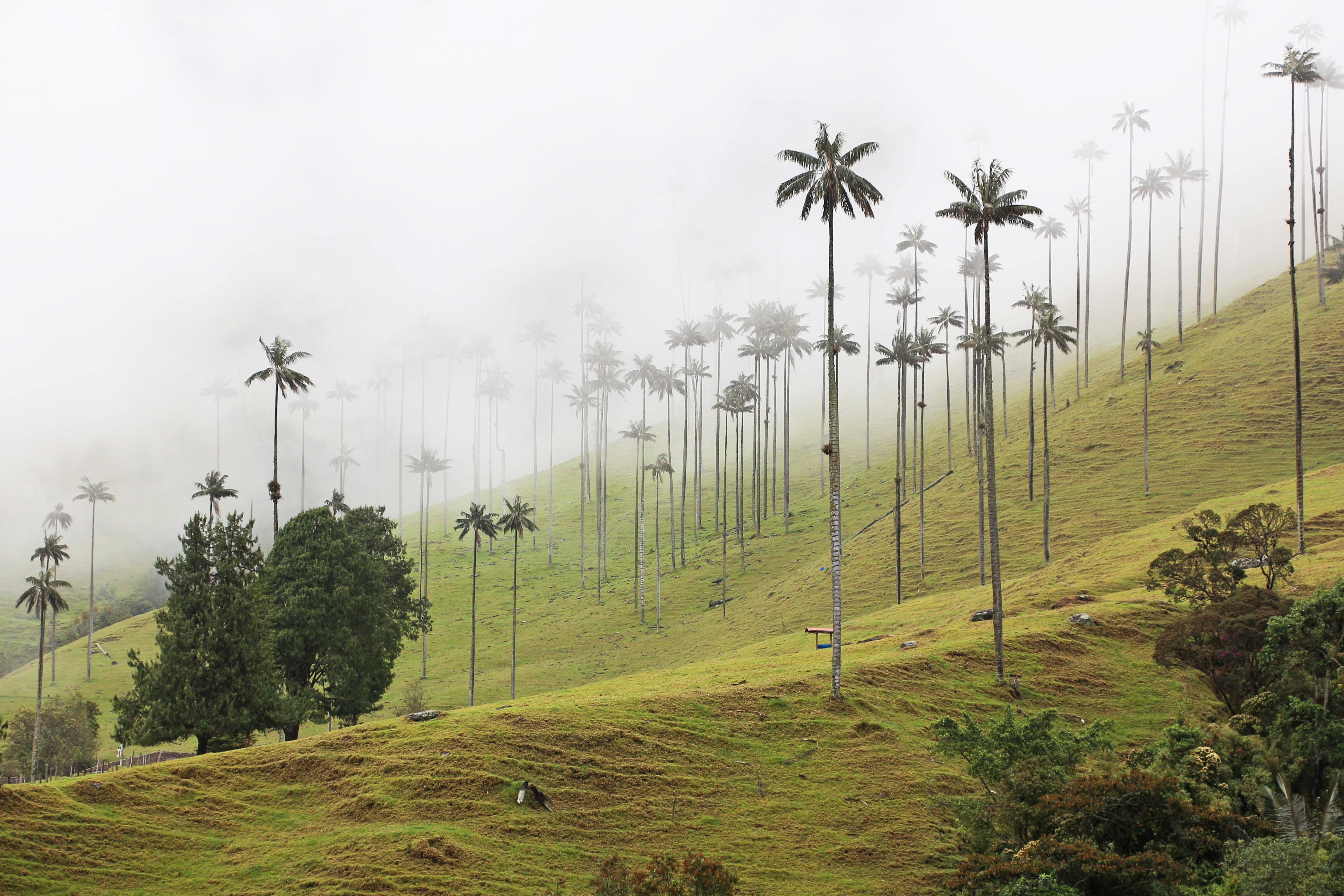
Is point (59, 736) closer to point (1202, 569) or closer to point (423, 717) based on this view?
point (423, 717)

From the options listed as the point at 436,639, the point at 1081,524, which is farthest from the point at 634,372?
the point at 1081,524

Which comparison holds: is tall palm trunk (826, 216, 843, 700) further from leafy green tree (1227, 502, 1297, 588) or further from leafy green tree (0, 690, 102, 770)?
leafy green tree (0, 690, 102, 770)

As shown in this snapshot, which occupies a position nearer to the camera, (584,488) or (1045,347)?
(1045,347)

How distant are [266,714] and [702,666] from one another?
26.6m

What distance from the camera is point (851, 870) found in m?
26.2

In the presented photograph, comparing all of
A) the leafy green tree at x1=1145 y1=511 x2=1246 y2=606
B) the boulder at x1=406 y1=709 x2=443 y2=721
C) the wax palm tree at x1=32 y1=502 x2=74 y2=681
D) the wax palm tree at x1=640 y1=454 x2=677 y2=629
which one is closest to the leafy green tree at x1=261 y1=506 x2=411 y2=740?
the boulder at x1=406 y1=709 x2=443 y2=721

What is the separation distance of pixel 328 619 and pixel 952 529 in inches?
2292

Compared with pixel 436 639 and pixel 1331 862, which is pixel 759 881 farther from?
pixel 436 639

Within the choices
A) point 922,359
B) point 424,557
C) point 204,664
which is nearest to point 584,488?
point 424,557

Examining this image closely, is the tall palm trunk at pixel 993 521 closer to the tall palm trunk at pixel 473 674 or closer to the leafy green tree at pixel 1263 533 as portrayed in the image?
the leafy green tree at pixel 1263 533

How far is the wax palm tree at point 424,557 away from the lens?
8012 cm

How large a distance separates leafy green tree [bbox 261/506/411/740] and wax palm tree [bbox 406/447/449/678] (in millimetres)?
19509

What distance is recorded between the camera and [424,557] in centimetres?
10562

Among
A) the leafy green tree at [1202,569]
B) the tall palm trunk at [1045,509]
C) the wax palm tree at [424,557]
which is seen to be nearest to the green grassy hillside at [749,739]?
the tall palm trunk at [1045,509]
